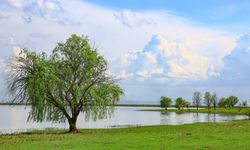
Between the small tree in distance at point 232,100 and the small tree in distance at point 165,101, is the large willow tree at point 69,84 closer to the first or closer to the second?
the small tree in distance at point 165,101

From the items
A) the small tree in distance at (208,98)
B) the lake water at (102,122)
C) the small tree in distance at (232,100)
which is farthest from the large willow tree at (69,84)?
the small tree in distance at (232,100)

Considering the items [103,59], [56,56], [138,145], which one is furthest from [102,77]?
[138,145]

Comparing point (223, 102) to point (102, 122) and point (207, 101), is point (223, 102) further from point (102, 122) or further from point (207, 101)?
point (102, 122)

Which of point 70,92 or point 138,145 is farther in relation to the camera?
point 70,92

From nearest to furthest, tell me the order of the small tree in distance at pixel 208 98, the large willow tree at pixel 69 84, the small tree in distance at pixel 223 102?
the large willow tree at pixel 69 84 → the small tree in distance at pixel 208 98 → the small tree in distance at pixel 223 102

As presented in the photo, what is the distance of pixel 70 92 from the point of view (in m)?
42.1

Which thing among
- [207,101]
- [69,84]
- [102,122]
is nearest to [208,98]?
[207,101]

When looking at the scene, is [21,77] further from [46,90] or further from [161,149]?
[161,149]

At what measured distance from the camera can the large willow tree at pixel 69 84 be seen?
132 feet

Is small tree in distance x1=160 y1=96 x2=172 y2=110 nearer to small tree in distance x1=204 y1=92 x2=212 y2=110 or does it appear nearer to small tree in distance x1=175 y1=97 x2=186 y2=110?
small tree in distance x1=175 y1=97 x2=186 y2=110

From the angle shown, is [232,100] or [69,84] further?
[232,100]

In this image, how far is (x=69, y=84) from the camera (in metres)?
42.1

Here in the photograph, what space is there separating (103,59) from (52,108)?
24.8ft

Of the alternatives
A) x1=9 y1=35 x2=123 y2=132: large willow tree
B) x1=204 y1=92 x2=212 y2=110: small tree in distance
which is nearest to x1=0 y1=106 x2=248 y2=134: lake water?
x1=9 y1=35 x2=123 y2=132: large willow tree
